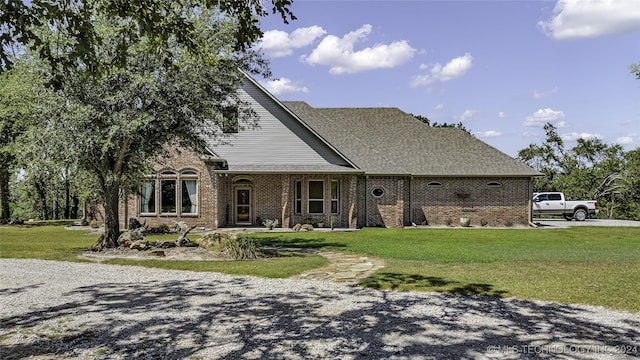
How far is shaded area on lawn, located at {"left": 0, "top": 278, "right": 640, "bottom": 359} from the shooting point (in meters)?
5.52

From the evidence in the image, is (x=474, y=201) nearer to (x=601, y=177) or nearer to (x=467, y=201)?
(x=467, y=201)

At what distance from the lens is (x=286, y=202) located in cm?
2427

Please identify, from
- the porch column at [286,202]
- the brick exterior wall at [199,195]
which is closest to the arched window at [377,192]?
the porch column at [286,202]

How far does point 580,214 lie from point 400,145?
13351 mm

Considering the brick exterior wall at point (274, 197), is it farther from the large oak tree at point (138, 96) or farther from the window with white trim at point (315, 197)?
the large oak tree at point (138, 96)

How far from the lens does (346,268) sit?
11.3m

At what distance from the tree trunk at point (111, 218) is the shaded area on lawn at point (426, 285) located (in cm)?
916

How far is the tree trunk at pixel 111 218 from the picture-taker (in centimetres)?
1483

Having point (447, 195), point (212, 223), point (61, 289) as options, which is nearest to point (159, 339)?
point (61, 289)

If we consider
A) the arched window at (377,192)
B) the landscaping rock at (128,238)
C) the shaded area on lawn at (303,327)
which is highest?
the arched window at (377,192)

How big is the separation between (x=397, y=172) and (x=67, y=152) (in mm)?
16663

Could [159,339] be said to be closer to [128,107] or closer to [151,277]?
[151,277]

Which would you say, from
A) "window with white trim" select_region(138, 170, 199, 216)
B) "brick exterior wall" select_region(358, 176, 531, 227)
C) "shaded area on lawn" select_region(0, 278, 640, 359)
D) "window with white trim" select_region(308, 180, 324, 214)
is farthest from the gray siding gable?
"shaded area on lawn" select_region(0, 278, 640, 359)

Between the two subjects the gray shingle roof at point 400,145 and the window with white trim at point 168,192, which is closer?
the window with white trim at point 168,192
